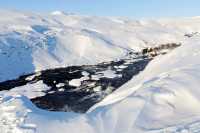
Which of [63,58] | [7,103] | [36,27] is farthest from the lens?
[36,27]

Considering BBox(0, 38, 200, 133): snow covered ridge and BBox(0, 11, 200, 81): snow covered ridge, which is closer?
BBox(0, 38, 200, 133): snow covered ridge

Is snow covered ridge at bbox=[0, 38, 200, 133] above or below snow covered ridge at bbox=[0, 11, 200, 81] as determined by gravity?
above

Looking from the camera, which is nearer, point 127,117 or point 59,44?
point 127,117

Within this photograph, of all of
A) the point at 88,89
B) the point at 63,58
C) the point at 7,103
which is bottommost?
the point at 63,58

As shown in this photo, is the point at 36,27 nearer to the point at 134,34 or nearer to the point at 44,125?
the point at 134,34

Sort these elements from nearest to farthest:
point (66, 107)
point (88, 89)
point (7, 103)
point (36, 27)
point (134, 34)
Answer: point (7, 103)
point (66, 107)
point (88, 89)
point (134, 34)
point (36, 27)

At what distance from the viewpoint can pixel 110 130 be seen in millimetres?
9898

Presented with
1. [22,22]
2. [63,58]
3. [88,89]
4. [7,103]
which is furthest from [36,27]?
[7,103]

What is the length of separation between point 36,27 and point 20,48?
37.4 m

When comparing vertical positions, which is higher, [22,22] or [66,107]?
[66,107]

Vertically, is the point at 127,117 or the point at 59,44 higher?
the point at 127,117

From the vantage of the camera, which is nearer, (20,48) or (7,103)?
(7,103)

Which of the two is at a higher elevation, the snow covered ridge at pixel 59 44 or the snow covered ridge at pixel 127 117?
the snow covered ridge at pixel 127 117

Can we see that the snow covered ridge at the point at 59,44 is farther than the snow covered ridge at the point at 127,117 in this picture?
Yes
